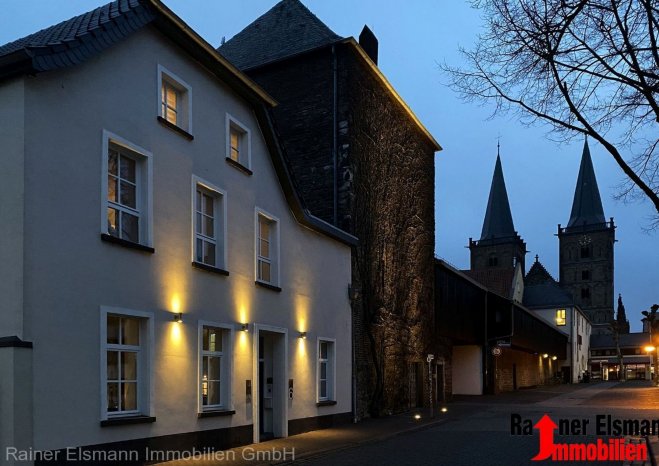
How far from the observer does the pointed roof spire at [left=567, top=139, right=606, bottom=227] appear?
10688cm

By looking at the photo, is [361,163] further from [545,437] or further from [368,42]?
[545,437]

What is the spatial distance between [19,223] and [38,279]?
2.68ft

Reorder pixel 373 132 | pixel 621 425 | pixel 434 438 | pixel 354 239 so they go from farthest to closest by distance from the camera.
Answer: pixel 373 132 < pixel 354 239 < pixel 621 425 < pixel 434 438

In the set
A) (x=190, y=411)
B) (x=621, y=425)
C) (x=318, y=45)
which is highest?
(x=318, y=45)

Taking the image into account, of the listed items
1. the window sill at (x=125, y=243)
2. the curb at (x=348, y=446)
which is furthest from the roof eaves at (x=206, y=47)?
the curb at (x=348, y=446)

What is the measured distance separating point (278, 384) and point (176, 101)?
23.8ft

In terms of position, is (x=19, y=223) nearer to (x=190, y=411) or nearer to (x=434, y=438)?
(x=190, y=411)

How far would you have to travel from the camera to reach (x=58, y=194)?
33.5 feet

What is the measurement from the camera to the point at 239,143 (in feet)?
53.5

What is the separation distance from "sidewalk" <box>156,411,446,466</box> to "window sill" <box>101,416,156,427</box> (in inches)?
32.6

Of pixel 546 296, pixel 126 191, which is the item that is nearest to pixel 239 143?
pixel 126 191

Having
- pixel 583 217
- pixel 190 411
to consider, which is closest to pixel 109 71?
pixel 190 411

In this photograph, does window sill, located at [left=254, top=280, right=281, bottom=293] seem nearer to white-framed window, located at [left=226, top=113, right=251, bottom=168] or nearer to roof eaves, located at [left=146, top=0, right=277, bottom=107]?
white-framed window, located at [left=226, top=113, right=251, bottom=168]

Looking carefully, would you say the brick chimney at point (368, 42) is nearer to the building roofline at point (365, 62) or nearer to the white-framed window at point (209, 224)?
the building roofline at point (365, 62)
